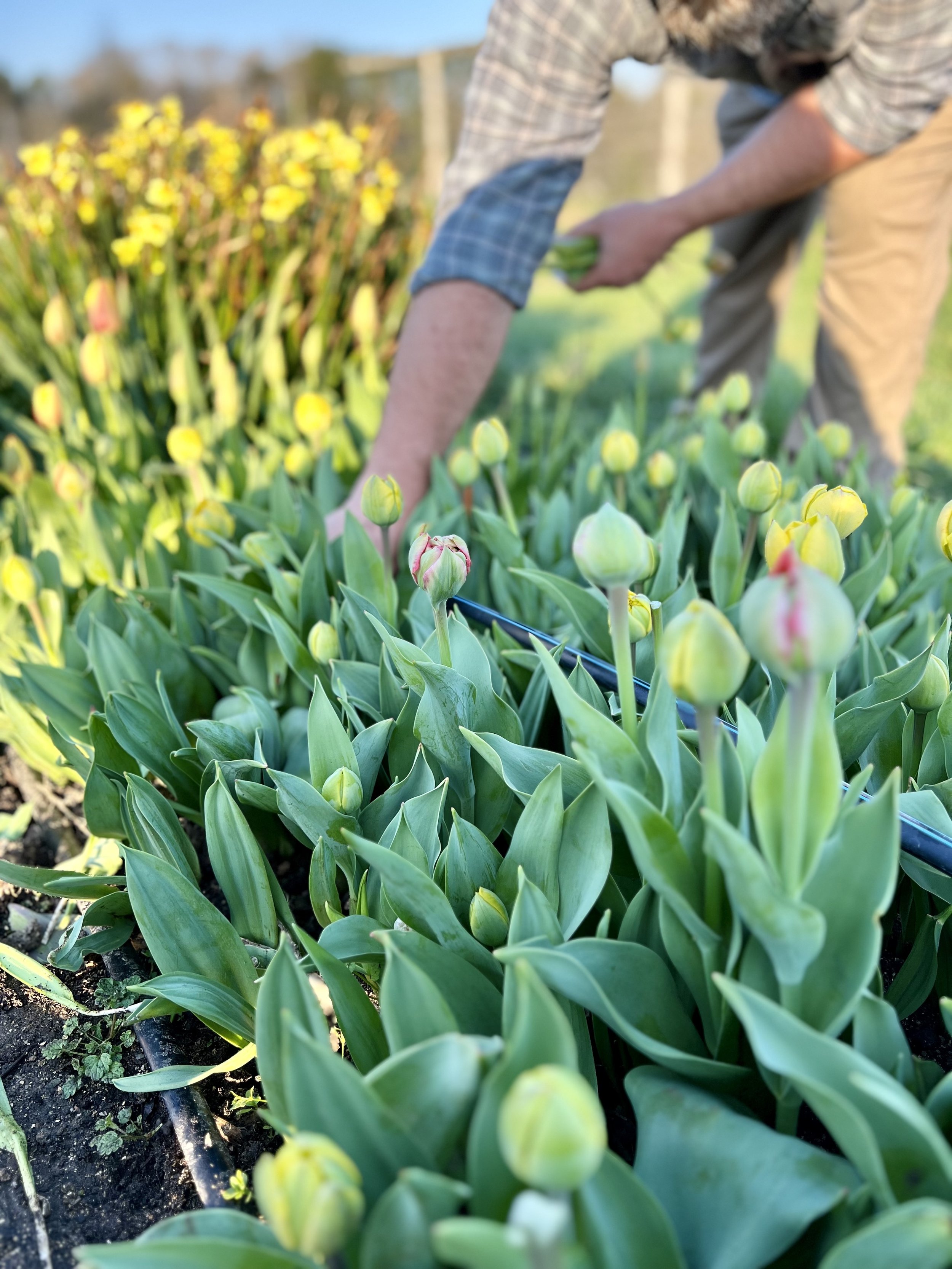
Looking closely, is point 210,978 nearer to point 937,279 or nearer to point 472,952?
point 472,952

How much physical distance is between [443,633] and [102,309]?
4.60ft

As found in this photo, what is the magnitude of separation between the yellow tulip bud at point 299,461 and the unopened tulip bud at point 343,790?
854 mm

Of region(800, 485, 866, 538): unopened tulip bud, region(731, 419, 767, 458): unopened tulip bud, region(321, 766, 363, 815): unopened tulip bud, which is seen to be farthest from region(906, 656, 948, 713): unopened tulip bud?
region(731, 419, 767, 458): unopened tulip bud

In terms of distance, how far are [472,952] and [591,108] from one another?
1.45m

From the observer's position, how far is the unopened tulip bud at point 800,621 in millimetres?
440

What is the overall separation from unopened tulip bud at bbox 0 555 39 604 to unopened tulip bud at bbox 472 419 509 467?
0.58m

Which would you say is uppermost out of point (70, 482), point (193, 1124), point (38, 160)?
point (38, 160)

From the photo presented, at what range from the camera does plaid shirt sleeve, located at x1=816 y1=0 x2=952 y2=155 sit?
1519 millimetres

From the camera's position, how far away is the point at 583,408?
3449mm

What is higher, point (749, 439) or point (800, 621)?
point (800, 621)

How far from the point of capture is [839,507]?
2.47ft

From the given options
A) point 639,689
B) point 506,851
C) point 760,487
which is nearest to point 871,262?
point 760,487

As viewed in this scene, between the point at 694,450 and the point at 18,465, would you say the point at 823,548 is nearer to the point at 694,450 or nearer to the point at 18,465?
the point at 694,450

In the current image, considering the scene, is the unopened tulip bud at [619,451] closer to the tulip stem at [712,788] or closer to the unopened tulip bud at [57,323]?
the tulip stem at [712,788]
